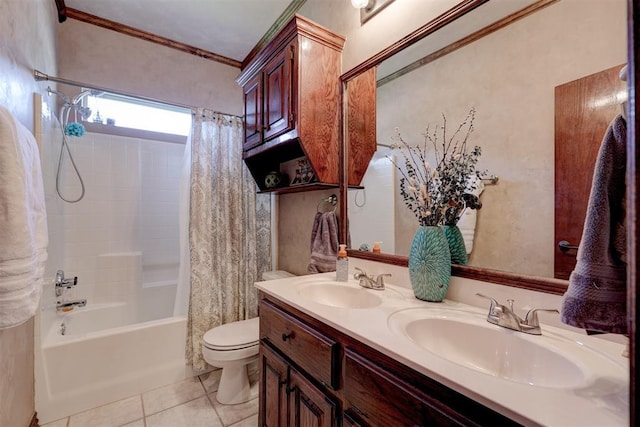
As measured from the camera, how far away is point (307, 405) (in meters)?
0.98

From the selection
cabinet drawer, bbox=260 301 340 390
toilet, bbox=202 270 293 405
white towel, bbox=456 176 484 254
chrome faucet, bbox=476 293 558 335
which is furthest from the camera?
toilet, bbox=202 270 293 405

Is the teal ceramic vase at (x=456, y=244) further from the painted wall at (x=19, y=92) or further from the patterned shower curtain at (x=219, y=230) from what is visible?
the painted wall at (x=19, y=92)

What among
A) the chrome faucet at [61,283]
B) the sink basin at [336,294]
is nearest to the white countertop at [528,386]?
the sink basin at [336,294]

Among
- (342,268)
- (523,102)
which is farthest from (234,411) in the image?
(523,102)

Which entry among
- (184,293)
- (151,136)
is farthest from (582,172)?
(151,136)

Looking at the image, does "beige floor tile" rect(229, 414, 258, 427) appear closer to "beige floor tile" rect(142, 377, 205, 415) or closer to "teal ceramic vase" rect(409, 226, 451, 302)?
"beige floor tile" rect(142, 377, 205, 415)

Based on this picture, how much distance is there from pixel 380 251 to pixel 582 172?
83 centimetres

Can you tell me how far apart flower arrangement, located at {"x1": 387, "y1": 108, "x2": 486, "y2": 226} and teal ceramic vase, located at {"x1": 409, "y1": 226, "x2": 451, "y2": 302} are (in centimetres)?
7

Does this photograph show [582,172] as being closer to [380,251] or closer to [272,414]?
[380,251]

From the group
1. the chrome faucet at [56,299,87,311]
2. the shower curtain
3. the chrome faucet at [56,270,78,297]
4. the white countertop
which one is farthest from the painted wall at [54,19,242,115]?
the white countertop

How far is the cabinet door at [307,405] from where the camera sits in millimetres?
882

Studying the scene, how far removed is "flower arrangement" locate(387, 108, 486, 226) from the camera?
3.39 feet

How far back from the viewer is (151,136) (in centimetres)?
264

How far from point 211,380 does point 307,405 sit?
135 cm
